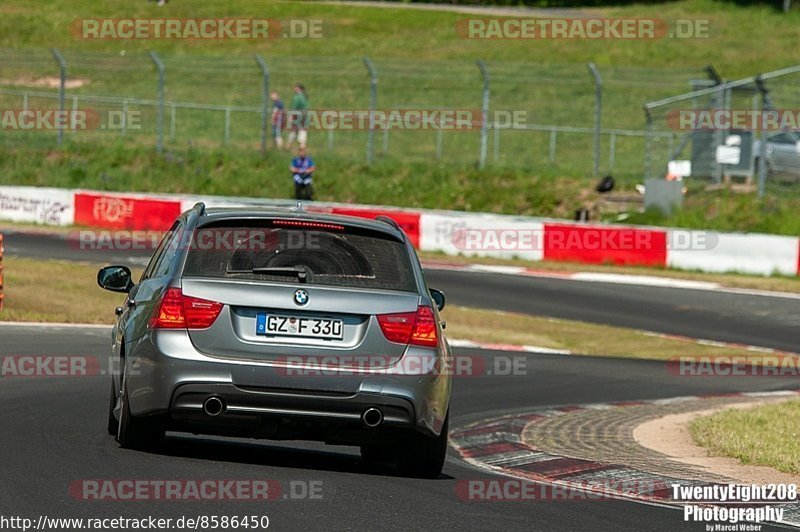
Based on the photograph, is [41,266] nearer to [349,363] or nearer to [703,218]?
[703,218]

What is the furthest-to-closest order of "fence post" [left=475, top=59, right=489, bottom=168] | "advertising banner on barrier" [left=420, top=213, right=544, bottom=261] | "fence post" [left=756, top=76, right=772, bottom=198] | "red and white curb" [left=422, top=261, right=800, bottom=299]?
"fence post" [left=475, top=59, right=489, bottom=168], "fence post" [left=756, top=76, right=772, bottom=198], "advertising banner on barrier" [left=420, top=213, right=544, bottom=261], "red and white curb" [left=422, top=261, right=800, bottom=299]

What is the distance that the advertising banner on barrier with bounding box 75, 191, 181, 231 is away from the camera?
31.4 m

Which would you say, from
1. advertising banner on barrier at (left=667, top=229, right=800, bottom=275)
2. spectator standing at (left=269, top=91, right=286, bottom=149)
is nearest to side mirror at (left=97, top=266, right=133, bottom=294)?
advertising banner on barrier at (left=667, top=229, right=800, bottom=275)

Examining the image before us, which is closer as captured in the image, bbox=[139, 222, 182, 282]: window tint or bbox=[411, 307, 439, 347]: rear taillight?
bbox=[411, 307, 439, 347]: rear taillight

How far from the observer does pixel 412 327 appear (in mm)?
7949

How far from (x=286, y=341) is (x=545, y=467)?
2543 mm

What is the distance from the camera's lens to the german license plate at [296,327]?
7762mm

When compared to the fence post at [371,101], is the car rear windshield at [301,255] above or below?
below

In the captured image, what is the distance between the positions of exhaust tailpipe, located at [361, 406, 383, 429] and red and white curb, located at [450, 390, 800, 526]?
1.32m

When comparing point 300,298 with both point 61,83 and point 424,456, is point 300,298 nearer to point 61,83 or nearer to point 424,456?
point 424,456

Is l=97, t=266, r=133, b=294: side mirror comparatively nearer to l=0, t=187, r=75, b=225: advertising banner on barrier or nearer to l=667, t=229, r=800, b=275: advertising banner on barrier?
l=667, t=229, r=800, b=275: advertising banner on barrier

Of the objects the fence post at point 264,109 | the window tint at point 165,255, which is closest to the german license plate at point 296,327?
the window tint at point 165,255

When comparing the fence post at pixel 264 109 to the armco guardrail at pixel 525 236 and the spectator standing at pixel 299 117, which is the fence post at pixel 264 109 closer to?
the spectator standing at pixel 299 117

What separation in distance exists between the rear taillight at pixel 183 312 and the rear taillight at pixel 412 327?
892 millimetres
